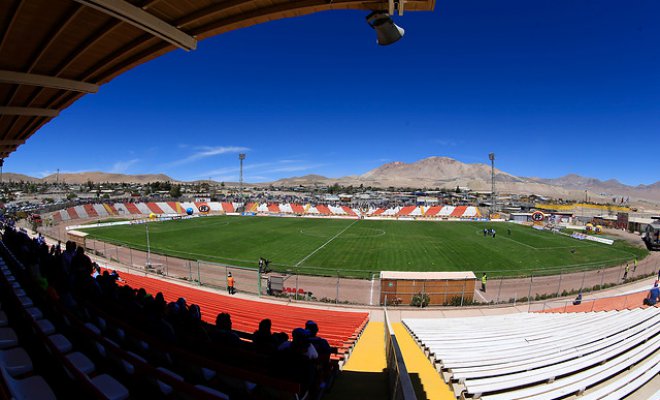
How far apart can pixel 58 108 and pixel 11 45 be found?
567 cm

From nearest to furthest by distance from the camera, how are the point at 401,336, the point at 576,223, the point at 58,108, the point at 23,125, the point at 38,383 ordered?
1. the point at 38,383
2. the point at 401,336
3. the point at 58,108
4. the point at 23,125
5. the point at 576,223

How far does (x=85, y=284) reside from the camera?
5863 mm

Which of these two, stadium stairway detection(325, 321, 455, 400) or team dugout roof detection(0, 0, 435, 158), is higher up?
team dugout roof detection(0, 0, 435, 158)

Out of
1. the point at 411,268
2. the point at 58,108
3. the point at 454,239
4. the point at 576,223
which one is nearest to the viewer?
the point at 58,108

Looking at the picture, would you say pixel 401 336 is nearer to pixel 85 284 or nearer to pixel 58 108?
pixel 85 284

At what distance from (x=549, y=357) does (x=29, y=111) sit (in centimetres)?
1640

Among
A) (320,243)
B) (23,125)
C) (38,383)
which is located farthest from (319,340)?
(320,243)

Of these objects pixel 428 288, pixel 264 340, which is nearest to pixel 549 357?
pixel 264 340

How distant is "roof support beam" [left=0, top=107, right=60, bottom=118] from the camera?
986cm

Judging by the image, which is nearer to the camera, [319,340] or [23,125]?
[319,340]

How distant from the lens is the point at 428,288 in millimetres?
13484

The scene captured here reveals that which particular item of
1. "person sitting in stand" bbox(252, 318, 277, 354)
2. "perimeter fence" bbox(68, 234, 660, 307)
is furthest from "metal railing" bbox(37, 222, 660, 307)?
"person sitting in stand" bbox(252, 318, 277, 354)

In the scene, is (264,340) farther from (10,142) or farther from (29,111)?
(10,142)

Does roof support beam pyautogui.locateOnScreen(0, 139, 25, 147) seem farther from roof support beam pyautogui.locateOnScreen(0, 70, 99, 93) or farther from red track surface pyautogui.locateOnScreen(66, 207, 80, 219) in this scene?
red track surface pyautogui.locateOnScreen(66, 207, 80, 219)
